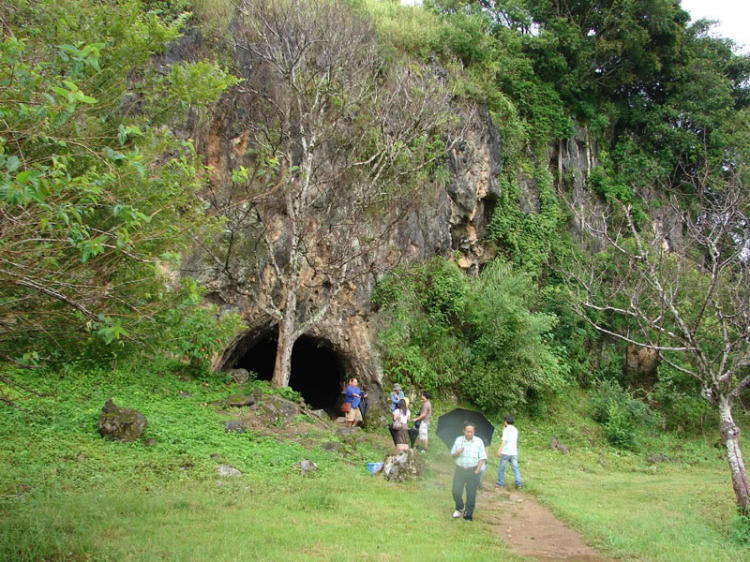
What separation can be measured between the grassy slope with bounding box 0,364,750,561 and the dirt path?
24cm

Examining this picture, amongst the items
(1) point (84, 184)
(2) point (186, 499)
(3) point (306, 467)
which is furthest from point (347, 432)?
(1) point (84, 184)

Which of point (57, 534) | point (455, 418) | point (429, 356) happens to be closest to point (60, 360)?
point (57, 534)

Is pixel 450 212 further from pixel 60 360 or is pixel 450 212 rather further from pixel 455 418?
pixel 60 360

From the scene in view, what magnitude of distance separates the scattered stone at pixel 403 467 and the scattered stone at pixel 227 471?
106 inches

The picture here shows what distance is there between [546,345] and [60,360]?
54.4ft

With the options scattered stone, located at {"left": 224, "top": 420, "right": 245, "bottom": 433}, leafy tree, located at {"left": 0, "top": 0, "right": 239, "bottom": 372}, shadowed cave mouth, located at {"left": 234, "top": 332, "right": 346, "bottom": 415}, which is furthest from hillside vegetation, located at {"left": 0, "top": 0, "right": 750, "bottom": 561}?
shadowed cave mouth, located at {"left": 234, "top": 332, "right": 346, "bottom": 415}

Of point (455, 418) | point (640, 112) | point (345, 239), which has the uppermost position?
point (640, 112)

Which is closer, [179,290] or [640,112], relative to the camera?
[179,290]

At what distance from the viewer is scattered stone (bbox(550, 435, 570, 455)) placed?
608 inches

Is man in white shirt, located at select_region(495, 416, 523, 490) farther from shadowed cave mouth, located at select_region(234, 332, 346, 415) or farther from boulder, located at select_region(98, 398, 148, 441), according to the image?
shadowed cave mouth, located at select_region(234, 332, 346, 415)

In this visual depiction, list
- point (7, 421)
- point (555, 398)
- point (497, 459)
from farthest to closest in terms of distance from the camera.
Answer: point (555, 398) → point (497, 459) → point (7, 421)

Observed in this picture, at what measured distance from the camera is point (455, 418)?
482 inches

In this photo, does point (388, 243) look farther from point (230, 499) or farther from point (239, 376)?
point (230, 499)

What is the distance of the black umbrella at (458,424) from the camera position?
11.2m
